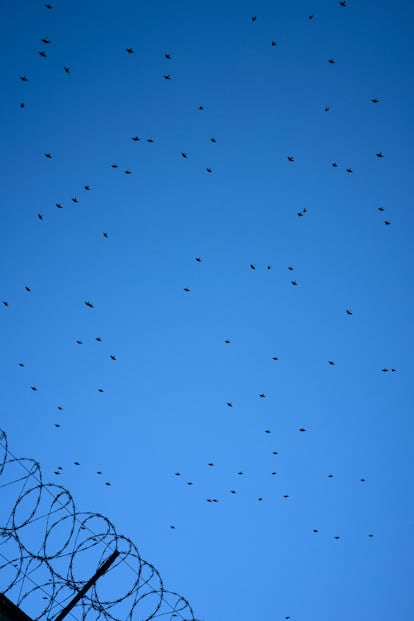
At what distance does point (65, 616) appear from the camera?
19.6ft

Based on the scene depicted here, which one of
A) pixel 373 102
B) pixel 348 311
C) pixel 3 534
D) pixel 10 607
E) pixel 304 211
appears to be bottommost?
pixel 10 607

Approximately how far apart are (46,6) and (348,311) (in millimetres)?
12074

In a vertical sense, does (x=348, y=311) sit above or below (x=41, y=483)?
above

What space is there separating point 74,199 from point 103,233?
1.24m

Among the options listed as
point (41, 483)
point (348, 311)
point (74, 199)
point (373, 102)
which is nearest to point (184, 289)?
point (74, 199)

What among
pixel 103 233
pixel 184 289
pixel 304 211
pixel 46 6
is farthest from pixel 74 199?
pixel 304 211

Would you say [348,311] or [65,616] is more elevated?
[348,311]

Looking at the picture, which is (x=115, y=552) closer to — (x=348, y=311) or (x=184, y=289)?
(x=184, y=289)

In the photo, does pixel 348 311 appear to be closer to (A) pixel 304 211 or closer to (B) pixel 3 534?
(A) pixel 304 211

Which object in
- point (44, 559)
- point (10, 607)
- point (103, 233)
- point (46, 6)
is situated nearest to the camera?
point (44, 559)

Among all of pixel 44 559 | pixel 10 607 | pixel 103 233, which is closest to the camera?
pixel 44 559

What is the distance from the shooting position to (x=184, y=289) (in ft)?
43.0

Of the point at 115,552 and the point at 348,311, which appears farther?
the point at 348,311

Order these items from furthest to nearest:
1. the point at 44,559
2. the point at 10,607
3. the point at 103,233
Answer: the point at 103,233 < the point at 10,607 < the point at 44,559
